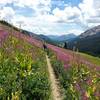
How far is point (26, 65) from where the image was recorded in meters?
16.5

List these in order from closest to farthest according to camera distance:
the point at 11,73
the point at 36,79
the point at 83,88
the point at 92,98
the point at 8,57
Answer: the point at 92,98 → the point at 83,88 → the point at 11,73 → the point at 36,79 → the point at 8,57

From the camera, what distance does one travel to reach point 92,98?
36.7 ft

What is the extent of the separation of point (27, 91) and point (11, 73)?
0.94 m

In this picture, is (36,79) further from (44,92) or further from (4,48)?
(4,48)

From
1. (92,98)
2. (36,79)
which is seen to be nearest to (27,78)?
(36,79)

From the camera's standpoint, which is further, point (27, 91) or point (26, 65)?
point (26, 65)

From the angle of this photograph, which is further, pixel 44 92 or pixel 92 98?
pixel 44 92

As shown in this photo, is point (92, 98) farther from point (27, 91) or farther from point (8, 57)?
point (8, 57)

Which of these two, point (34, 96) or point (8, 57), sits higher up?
point (8, 57)

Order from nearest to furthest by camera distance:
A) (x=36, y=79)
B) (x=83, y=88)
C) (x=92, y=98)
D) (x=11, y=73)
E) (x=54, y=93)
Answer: (x=92, y=98) < (x=83, y=88) < (x=11, y=73) < (x=36, y=79) < (x=54, y=93)

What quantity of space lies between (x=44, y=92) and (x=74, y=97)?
2626 millimetres

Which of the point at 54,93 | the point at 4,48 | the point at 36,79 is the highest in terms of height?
the point at 4,48

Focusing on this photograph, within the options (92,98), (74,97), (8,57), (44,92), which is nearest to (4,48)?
(8,57)

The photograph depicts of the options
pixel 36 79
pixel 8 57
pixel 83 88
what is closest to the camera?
pixel 83 88
